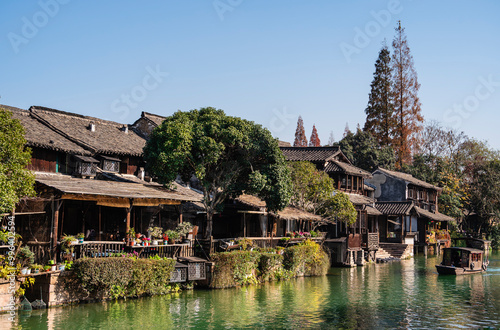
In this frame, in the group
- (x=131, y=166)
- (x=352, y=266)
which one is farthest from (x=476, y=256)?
(x=131, y=166)

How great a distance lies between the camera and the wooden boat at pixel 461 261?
35.2 meters

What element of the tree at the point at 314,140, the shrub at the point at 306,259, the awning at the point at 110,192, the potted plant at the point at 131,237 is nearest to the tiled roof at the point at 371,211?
the shrub at the point at 306,259

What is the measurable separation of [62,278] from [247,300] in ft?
26.5

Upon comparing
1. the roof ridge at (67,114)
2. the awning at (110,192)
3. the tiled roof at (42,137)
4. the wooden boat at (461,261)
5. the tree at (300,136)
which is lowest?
the wooden boat at (461,261)

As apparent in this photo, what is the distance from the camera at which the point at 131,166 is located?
31.8m

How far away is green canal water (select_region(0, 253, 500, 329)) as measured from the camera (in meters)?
18.5

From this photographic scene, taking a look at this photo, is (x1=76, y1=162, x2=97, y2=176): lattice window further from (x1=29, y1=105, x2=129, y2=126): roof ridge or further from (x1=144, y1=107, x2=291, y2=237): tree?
(x1=29, y1=105, x2=129, y2=126): roof ridge

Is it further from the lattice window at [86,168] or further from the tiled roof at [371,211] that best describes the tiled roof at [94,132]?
the tiled roof at [371,211]

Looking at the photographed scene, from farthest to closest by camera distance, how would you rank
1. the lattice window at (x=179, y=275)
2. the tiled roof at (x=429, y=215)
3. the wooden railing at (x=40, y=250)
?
the tiled roof at (x=429, y=215) < the lattice window at (x=179, y=275) < the wooden railing at (x=40, y=250)

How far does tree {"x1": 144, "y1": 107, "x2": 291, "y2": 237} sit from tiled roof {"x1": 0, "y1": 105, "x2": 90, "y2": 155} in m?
3.97

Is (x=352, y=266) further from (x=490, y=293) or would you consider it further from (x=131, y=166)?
(x=131, y=166)

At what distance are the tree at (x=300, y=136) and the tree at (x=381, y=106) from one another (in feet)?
79.0

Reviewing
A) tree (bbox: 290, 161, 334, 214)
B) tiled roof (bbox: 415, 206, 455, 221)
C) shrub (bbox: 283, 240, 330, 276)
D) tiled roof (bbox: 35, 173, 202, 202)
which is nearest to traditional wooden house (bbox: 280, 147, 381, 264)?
tree (bbox: 290, 161, 334, 214)

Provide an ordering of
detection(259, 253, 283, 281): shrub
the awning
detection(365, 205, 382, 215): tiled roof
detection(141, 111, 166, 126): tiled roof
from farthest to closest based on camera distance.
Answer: detection(365, 205, 382, 215): tiled roof → detection(141, 111, 166, 126): tiled roof → detection(259, 253, 283, 281): shrub → the awning
